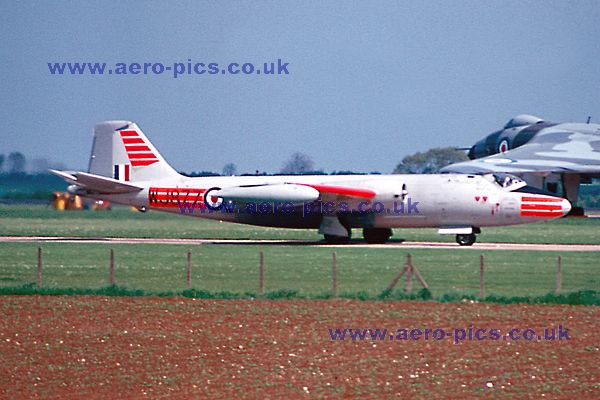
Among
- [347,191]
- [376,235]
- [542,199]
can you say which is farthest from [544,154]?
[347,191]

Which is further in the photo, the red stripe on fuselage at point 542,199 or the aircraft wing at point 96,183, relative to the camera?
the aircraft wing at point 96,183

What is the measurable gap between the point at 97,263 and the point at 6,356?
558 inches

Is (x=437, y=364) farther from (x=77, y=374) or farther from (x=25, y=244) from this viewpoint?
(x=25, y=244)

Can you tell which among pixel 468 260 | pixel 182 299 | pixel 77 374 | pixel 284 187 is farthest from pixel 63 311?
pixel 284 187

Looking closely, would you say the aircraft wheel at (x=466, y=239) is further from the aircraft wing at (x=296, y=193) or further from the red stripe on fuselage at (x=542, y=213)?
the aircraft wing at (x=296, y=193)

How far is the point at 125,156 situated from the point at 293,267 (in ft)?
49.0

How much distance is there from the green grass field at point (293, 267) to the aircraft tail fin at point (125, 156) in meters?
3.74

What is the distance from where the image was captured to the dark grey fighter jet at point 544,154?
169 feet

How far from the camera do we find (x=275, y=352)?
1862cm

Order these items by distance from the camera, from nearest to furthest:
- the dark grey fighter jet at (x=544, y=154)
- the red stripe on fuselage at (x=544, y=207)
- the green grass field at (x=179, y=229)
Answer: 1. the red stripe on fuselage at (x=544, y=207)
2. the green grass field at (x=179, y=229)
3. the dark grey fighter jet at (x=544, y=154)

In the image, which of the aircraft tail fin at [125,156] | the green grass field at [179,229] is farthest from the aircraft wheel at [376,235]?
the aircraft tail fin at [125,156]

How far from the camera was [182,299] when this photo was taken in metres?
24.4

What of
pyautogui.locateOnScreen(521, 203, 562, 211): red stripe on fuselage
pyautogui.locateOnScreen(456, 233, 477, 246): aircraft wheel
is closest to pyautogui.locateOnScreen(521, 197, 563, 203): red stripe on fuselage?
pyautogui.locateOnScreen(521, 203, 562, 211): red stripe on fuselage

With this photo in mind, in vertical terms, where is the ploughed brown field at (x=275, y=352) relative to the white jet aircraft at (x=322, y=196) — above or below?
below
